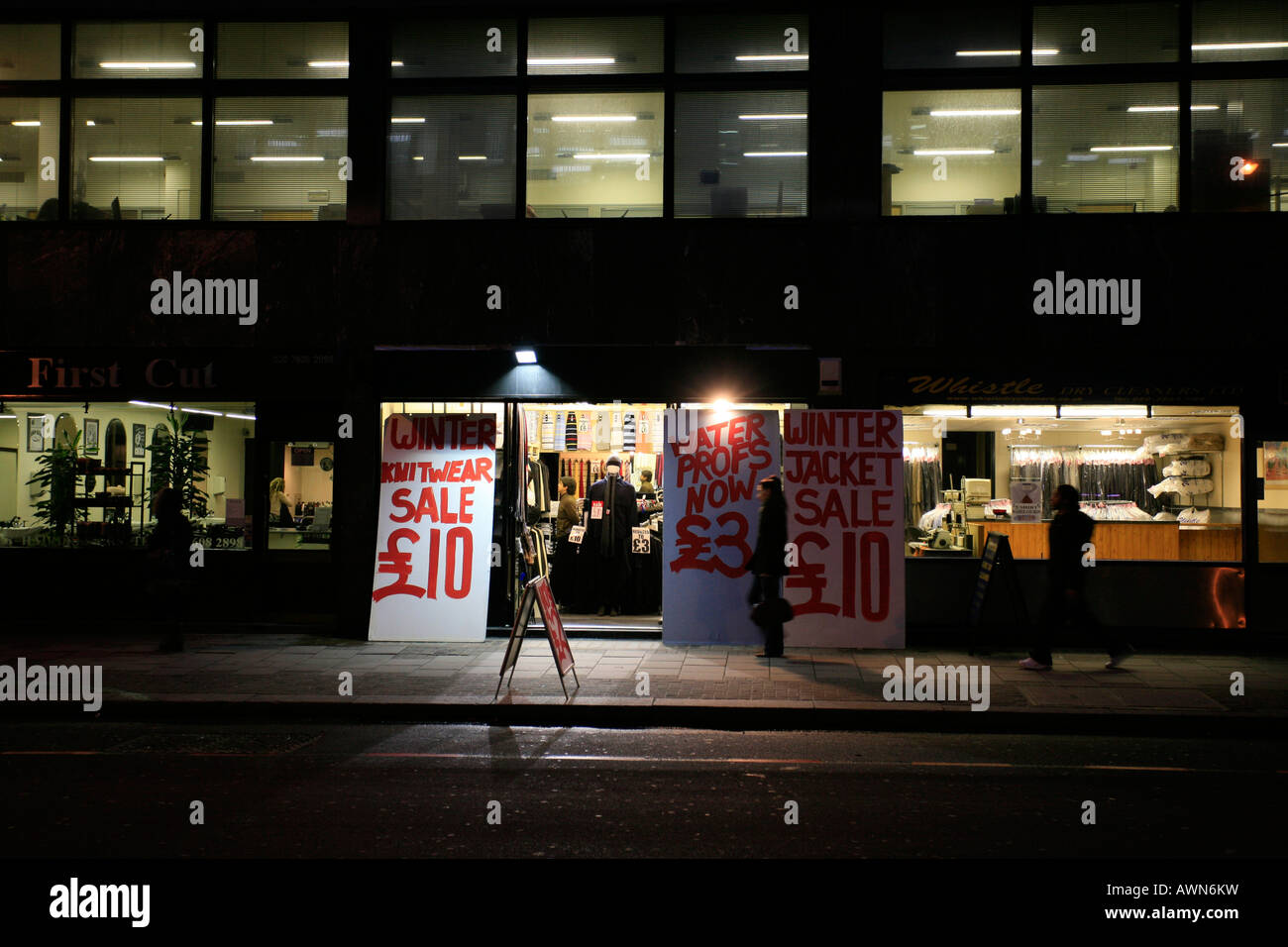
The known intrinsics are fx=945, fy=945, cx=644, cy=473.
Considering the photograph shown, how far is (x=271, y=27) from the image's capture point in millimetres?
12742

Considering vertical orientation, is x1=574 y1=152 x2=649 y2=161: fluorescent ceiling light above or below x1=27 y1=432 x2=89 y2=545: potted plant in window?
above

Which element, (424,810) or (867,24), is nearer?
(424,810)

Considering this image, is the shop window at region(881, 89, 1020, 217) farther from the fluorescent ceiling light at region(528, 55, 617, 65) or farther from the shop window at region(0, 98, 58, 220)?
the shop window at region(0, 98, 58, 220)

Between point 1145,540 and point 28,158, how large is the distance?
15683 millimetres

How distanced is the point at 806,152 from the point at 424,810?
9.53 m

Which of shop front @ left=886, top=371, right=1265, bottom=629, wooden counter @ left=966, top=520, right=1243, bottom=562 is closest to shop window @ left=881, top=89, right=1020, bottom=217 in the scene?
shop front @ left=886, top=371, right=1265, bottom=629

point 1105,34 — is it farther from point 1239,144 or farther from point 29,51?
point 29,51

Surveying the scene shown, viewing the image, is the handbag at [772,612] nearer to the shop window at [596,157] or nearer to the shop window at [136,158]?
the shop window at [596,157]

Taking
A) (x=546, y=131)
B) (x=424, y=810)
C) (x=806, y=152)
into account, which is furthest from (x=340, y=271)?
(x=424, y=810)

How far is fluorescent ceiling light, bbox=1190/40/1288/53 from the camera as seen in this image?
464 inches

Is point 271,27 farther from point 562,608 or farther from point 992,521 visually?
point 992,521

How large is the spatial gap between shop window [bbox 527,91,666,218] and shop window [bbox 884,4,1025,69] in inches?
123

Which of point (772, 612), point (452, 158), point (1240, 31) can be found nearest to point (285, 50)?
point (452, 158)

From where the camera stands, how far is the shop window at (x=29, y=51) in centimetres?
1290
